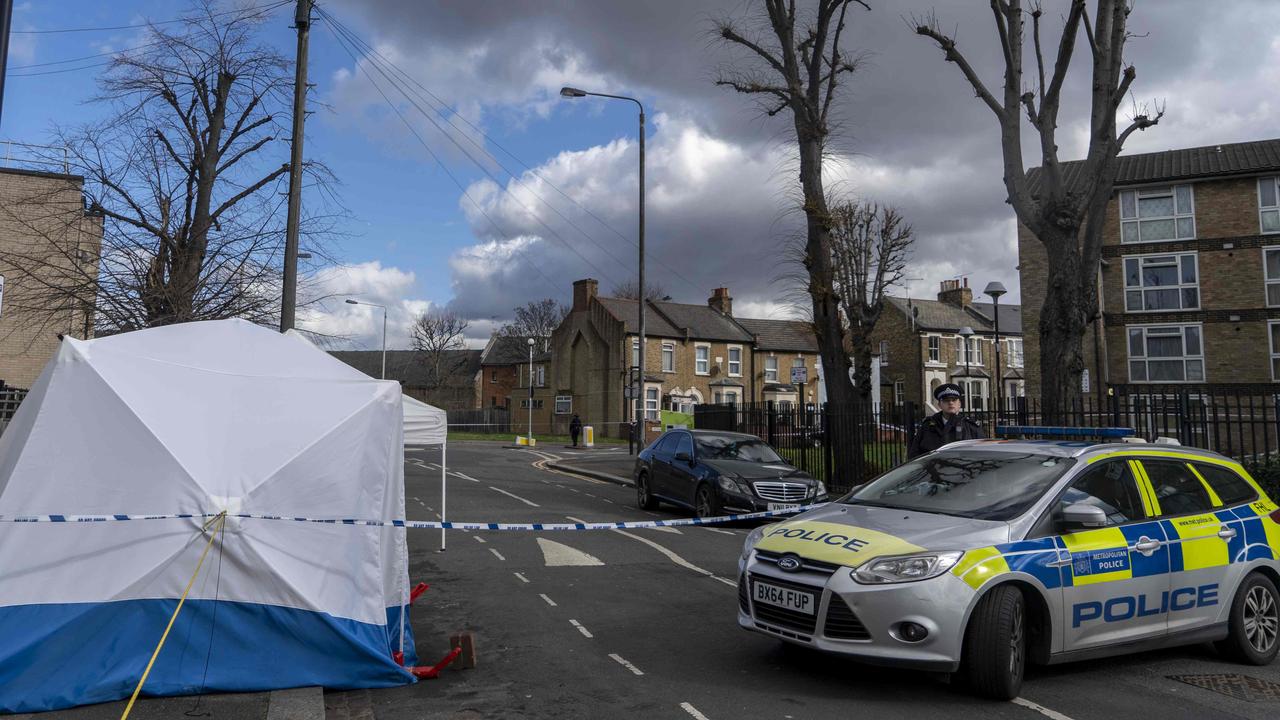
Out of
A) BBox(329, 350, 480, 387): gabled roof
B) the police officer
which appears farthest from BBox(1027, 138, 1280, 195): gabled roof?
BBox(329, 350, 480, 387): gabled roof

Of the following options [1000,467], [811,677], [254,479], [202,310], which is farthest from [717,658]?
[202,310]

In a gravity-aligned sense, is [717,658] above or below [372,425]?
below

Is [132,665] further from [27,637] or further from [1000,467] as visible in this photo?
[1000,467]

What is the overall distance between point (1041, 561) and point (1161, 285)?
110 feet

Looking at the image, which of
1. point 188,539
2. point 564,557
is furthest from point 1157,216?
point 188,539

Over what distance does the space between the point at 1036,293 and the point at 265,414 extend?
34565 millimetres

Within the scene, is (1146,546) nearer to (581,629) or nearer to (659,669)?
(659,669)

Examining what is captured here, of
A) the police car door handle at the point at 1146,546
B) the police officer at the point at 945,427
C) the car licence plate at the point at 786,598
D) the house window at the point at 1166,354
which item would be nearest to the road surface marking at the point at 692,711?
the car licence plate at the point at 786,598

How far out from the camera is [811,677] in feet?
18.1

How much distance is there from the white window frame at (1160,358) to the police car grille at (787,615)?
33099mm

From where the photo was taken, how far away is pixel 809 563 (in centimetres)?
521

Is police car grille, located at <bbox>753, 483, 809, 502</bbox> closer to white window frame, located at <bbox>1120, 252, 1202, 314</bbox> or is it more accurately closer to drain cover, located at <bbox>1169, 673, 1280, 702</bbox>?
drain cover, located at <bbox>1169, 673, 1280, 702</bbox>

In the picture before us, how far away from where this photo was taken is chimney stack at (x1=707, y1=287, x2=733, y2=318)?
56.7 metres

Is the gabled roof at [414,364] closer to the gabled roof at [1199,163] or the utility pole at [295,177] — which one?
the gabled roof at [1199,163]
